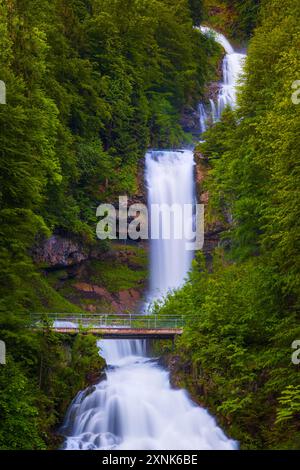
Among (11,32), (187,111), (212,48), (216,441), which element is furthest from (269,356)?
(212,48)

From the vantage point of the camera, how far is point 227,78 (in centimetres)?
5225

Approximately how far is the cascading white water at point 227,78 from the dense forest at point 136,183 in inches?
69.7

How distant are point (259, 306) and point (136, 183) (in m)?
20.6

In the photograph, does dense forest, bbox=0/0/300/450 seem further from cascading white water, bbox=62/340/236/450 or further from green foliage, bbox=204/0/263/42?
green foliage, bbox=204/0/263/42

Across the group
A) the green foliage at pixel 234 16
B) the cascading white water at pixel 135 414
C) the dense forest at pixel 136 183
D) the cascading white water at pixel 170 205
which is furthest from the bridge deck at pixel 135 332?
the green foliage at pixel 234 16

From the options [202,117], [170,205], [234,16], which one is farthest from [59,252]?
[234,16]

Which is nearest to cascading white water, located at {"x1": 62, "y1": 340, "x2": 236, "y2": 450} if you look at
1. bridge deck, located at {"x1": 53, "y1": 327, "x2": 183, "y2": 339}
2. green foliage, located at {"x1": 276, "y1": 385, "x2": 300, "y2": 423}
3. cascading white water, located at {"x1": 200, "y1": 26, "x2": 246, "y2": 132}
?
bridge deck, located at {"x1": 53, "y1": 327, "x2": 183, "y2": 339}

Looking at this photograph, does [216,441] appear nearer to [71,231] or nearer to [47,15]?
[71,231]

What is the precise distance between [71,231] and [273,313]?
687 inches

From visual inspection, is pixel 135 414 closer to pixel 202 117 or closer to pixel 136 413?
pixel 136 413

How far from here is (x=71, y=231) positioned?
3362cm

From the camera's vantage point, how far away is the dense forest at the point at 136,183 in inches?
682

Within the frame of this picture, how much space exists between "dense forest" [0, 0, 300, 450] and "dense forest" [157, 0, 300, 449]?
0.20 ft

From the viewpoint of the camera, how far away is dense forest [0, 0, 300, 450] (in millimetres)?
17328
